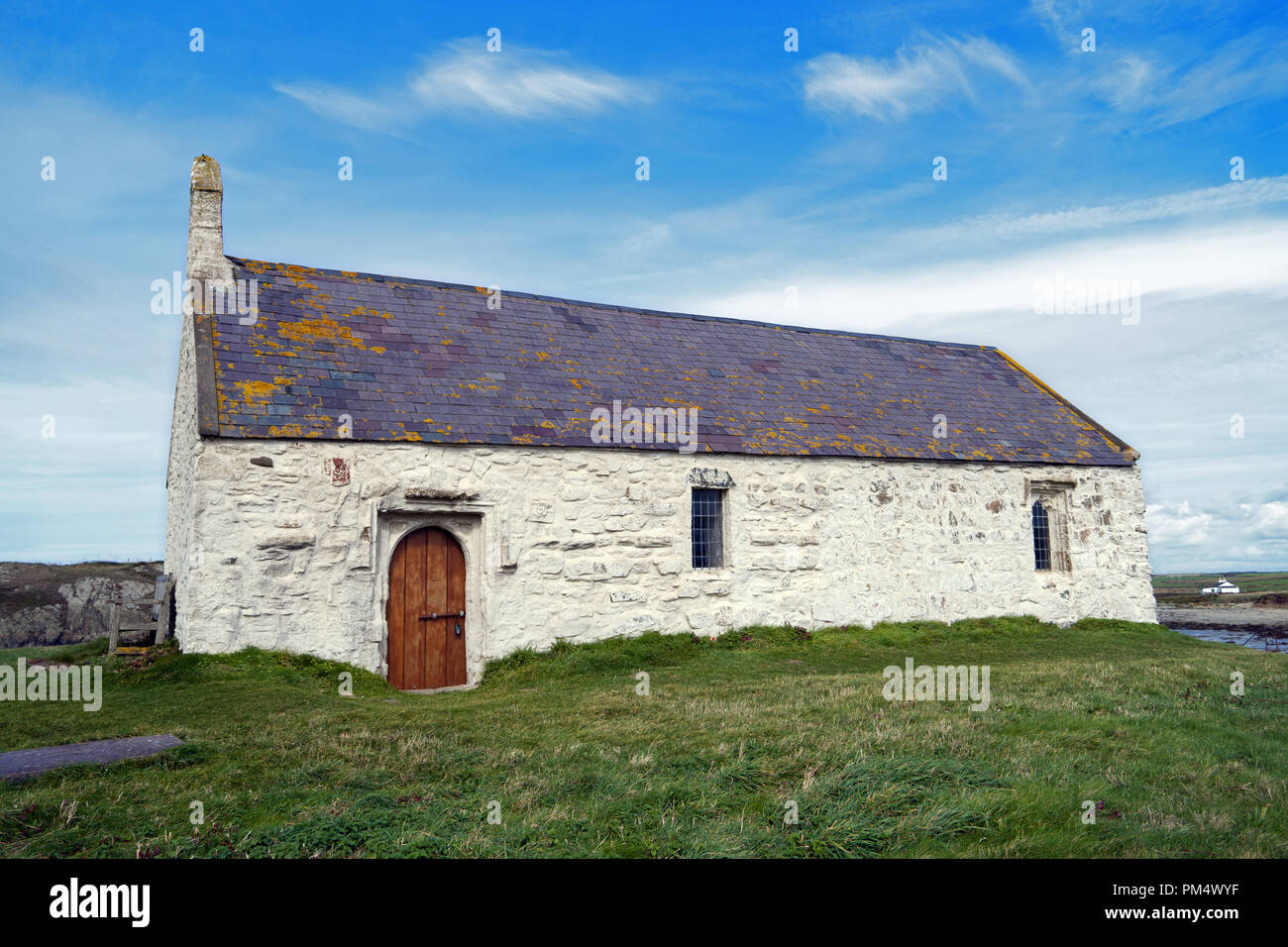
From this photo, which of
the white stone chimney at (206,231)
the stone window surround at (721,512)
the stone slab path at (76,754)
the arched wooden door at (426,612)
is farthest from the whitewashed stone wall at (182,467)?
the stone window surround at (721,512)

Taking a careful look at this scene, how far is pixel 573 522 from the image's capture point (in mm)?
13688

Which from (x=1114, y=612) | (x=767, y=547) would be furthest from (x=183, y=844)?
(x=1114, y=612)

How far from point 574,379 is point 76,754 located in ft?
32.6

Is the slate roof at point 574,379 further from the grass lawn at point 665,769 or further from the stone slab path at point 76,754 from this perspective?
the stone slab path at point 76,754

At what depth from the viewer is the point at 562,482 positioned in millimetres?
13672

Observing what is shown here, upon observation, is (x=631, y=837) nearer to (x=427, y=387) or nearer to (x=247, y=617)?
(x=247, y=617)

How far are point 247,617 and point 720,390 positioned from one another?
30.3ft

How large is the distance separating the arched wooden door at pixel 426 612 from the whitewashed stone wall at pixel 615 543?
228 millimetres

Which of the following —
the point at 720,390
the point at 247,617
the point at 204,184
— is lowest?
the point at 247,617

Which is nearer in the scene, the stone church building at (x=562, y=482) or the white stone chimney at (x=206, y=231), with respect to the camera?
the stone church building at (x=562, y=482)

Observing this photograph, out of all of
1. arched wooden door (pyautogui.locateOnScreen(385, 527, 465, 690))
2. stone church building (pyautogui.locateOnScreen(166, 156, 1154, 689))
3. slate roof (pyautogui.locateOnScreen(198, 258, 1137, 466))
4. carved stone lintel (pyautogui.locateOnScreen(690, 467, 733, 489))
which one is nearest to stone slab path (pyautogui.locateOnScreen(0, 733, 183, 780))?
stone church building (pyautogui.locateOnScreen(166, 156, 1154, 689))

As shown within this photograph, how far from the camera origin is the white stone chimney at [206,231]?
47.6 feet

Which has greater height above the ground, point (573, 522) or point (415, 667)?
point (573, 522)
